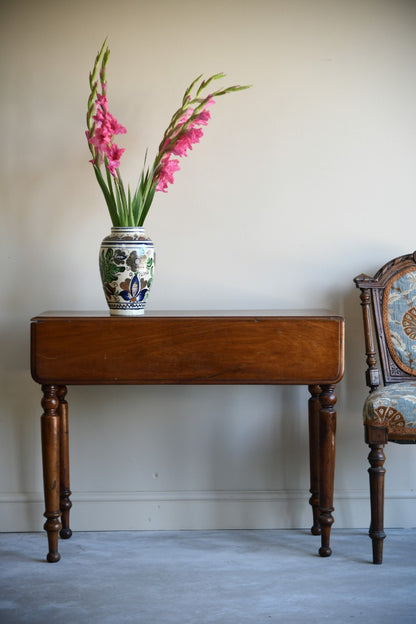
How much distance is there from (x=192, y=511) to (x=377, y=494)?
0.77 meters

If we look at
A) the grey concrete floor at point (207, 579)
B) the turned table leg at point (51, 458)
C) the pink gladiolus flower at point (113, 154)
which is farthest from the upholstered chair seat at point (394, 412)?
the pink gladiolus flower at point (113, 154)

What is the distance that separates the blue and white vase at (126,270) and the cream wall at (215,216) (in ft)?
1.21

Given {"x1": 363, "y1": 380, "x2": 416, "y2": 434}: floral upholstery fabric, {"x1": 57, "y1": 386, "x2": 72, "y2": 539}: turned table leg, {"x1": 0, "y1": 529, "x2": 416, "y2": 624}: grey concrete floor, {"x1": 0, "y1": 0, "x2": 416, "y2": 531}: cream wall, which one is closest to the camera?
{"x1": 0, "y1": 529, "x2": 416, "y2": 624}: grey concrete floor

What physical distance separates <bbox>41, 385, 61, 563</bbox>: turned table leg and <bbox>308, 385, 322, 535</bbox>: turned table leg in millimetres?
910

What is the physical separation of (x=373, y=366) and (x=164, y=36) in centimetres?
145

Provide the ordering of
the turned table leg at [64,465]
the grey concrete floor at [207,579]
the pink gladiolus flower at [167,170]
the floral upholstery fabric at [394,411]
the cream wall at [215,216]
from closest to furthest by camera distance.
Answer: the grey concrete floor at [207,579] < the floral upholstery fabric at [394,411] < the pink gladiolus flower at [167,170] < the turned table leg at [64,465] < the cream wall at [215,216]

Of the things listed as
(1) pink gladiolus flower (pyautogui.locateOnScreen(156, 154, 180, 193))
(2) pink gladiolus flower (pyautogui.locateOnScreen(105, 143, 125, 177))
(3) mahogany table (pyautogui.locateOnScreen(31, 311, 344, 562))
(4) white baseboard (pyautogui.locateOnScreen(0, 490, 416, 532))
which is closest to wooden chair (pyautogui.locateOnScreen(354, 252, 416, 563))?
(3) mahogany table (pyautogui.locateOnScreen(31, 311, 344, 562))

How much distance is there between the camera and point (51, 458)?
2.40 metres

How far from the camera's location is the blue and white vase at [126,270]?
7.93 ft

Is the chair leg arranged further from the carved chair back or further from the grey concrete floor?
the carved chair back

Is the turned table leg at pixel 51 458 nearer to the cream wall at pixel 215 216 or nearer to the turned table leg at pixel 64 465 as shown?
the turned table leg at pixel 64 465

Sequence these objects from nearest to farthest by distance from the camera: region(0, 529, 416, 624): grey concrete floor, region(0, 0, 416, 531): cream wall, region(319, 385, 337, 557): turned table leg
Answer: region(0, 529, 416, 624): grey concrete floor
region(319, 385, 337, 557): turned table leg
region(0, 0, 416, 531): cream wall

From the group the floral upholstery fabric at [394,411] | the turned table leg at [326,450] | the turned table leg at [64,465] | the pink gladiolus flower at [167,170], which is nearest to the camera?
the floral upholstery fabric at [394,411]

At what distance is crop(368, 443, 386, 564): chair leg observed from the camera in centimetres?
234
